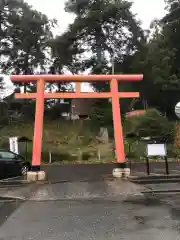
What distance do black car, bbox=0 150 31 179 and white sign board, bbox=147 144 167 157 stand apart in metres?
6.64

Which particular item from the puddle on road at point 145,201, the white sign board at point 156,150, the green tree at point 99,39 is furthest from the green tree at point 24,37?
the puddle on road at point 145,201

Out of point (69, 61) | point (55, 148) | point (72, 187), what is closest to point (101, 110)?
point (69, 61)

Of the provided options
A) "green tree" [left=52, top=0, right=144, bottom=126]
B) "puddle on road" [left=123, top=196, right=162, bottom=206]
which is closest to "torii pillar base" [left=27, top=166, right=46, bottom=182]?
"puddle on road" [left=123, top=196, right=162, bottom=206]

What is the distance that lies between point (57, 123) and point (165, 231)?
110 feet

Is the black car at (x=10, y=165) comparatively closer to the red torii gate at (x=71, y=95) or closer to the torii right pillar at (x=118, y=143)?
the red torii gate at (x=71, y=95)

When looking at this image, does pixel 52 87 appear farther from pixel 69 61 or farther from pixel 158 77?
pixel 158 77

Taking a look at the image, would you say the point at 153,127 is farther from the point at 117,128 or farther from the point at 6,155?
the point at 6,155

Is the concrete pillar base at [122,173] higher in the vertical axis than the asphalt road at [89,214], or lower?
higher

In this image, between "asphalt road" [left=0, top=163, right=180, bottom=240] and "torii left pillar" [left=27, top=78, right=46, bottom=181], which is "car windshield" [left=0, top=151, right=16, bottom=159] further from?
"asphalt road" [left=0, top=163, right=180, bottom=240]

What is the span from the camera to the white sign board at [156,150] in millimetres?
15813

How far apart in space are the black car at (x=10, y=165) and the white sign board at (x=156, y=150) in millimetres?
6640

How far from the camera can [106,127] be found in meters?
37.0

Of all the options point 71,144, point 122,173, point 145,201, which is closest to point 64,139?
point 71,144

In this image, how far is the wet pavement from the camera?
22.0ft
